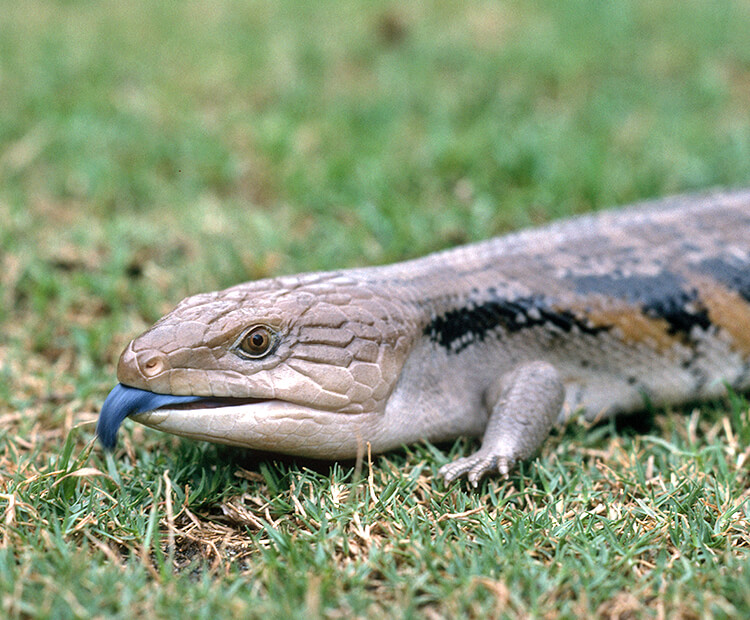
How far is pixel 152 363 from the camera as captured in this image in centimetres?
327

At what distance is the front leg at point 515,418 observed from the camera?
11.4 ft

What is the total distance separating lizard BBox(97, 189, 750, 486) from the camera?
3.34 m

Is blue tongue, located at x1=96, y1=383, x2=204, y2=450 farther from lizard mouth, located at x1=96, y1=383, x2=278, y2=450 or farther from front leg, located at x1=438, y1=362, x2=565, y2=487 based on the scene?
front leg, located at x1=438, y1=362, x2=565, y2=487

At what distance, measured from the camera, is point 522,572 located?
2.87 metres

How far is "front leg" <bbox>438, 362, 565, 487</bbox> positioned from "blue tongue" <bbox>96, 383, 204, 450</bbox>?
3.65 ft

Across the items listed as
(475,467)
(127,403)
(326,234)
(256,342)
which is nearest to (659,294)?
(475,467)

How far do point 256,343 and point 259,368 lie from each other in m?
0.10

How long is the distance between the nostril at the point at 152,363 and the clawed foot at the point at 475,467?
1.17m

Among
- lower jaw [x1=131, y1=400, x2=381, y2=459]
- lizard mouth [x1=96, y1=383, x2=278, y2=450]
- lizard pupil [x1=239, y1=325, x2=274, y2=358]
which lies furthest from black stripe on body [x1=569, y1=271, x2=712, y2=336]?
lizard mouth [x1=96, y1=383, x2=278, y2=450]

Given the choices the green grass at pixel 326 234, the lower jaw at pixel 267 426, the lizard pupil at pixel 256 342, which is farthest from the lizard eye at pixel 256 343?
the green grass at pixel 326 234

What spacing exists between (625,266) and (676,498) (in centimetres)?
124

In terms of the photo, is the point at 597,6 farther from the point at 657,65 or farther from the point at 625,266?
the point at 625,266

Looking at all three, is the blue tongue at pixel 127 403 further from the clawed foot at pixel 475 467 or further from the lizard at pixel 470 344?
the clawed foot at pixel 475 467

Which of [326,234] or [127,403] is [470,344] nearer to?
[127,403]
